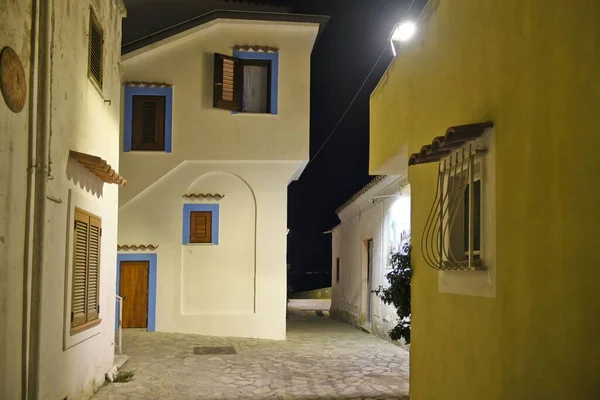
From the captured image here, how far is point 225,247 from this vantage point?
16.2 metres

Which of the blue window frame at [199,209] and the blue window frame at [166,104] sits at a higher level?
the blue window frame at [166,104]

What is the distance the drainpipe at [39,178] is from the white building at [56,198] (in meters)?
0.01

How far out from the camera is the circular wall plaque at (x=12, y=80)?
5.55 metres

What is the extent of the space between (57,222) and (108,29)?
4.13 m

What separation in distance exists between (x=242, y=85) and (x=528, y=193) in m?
12.8

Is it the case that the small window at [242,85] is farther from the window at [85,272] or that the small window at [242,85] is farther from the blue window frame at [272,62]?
the window at [85,272]

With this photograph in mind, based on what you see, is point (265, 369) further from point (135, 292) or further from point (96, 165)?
point (135, 292)

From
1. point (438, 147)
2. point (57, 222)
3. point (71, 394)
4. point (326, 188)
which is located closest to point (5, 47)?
point (57, 222)

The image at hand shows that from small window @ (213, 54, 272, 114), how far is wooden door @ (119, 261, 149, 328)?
4.59 meters

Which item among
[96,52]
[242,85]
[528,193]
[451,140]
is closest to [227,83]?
[242,85]

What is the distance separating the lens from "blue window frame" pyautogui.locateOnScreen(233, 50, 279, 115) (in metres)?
16.0

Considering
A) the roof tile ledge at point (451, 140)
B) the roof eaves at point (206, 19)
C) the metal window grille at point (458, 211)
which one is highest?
the roof eaves at point (206, 19)

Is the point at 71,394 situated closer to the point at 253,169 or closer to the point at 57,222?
the point at 57,222

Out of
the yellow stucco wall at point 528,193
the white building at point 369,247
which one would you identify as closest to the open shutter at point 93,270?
the yellow stucco wall at point 528,193
